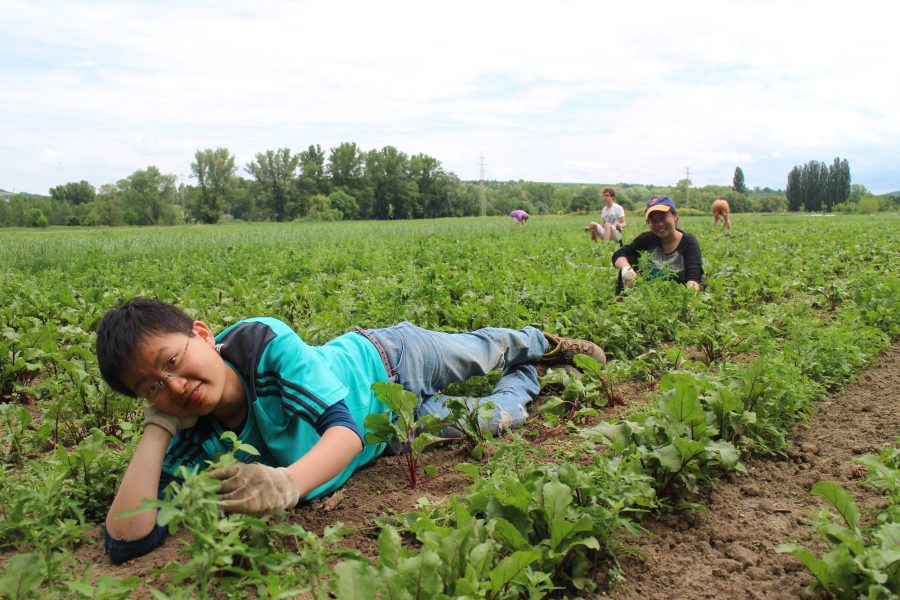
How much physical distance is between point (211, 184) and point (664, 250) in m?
71.5

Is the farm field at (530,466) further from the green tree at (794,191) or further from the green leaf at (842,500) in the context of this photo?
the green tree at (794,191)

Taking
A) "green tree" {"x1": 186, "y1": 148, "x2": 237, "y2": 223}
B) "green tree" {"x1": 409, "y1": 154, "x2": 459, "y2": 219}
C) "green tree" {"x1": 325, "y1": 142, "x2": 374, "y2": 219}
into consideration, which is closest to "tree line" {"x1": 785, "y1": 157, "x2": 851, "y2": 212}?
"green tree" {"x1": 409, "y1": 154, "x2": 459, "y2": 219}

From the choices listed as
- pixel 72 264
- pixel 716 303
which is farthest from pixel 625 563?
pixel 72 264

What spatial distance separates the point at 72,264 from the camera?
33.6 feet

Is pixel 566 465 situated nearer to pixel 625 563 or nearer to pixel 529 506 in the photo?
pixel 529 506

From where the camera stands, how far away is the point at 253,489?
192 centimetres

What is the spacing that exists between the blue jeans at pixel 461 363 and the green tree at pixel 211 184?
2830 inches

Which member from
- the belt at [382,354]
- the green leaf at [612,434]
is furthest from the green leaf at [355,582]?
the belt at [382,354]

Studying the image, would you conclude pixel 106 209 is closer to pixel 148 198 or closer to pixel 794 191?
pixel 148 198

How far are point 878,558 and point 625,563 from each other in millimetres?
709

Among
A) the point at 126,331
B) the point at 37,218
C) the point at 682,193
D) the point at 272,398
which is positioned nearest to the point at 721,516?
the point at 272,398

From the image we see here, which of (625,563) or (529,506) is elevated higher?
(529,506)

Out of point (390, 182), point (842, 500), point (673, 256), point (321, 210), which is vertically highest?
point (390, 182)

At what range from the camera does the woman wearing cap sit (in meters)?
5.71
